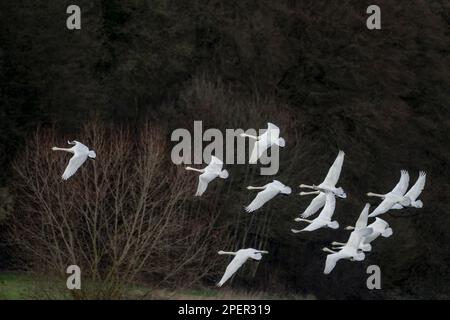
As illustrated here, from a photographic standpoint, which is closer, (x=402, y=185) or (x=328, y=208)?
(x=328, y=208)

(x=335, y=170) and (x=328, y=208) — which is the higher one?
(x=335, y=170)

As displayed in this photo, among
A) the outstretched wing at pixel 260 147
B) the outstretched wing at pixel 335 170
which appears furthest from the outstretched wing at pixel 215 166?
the outstretched wing at pixel 335 170

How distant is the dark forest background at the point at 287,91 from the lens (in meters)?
46.7

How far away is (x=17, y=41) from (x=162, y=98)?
5.42m

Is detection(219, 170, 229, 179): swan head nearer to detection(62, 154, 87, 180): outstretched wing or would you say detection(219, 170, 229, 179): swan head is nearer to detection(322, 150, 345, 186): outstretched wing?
detection(322, 150, 345, 186): outstretched wing

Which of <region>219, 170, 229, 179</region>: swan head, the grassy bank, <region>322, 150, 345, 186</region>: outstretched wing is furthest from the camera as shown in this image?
the grassy bank

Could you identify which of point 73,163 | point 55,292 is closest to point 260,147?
point 73,163

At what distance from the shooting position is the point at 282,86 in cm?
5062

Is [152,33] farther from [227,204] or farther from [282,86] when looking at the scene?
[227,204]

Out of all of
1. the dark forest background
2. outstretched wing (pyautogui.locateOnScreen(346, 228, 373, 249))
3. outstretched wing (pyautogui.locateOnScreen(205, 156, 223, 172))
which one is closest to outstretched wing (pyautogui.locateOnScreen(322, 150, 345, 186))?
outstretched wing (pyautogui.locateOnScreen(346, 228, 373, 249))

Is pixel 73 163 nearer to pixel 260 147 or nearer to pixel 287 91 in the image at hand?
pixel 260 147

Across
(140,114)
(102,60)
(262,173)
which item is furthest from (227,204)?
(102,60)

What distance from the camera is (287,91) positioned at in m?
50.3

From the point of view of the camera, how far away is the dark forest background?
46.7 m
